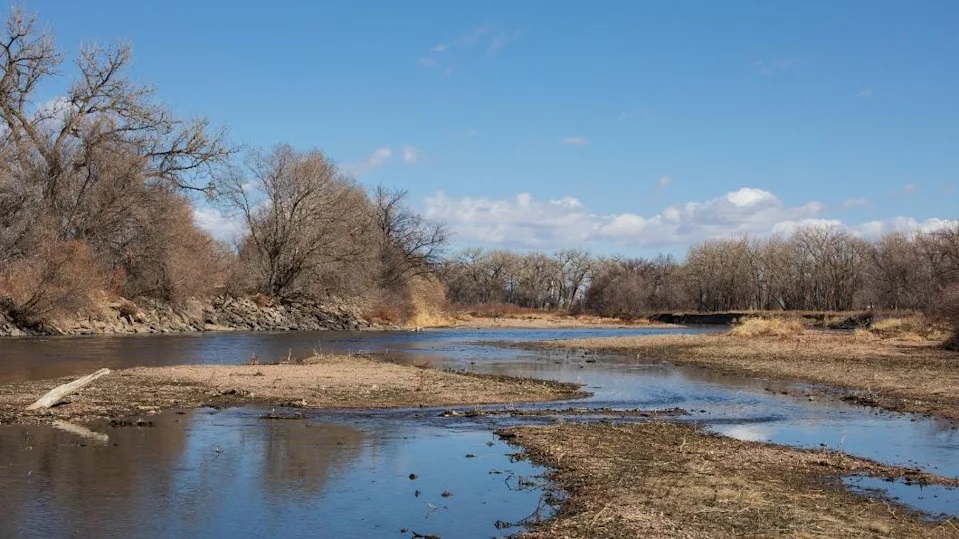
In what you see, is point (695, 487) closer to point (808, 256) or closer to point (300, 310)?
point (300, 310)

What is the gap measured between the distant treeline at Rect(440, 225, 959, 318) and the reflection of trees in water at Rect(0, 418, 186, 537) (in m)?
90.3

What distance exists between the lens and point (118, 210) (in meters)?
53.3

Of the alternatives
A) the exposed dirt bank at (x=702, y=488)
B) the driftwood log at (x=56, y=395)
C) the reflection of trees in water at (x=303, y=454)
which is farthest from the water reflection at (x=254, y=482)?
the driftwood log at (x=56, y=395)

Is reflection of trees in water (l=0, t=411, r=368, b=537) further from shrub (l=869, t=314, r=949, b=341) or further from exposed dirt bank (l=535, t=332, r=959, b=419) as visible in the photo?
shrub (l=869, t=314, r=949, b=341)

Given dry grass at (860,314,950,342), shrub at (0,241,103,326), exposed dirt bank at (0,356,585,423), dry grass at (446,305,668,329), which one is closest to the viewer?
exposed dirt bank at (0,356,585,423)

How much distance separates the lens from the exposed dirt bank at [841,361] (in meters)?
22.7

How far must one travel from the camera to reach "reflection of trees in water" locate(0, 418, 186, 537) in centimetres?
879

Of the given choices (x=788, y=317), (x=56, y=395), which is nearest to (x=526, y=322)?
(x=788, y=317)

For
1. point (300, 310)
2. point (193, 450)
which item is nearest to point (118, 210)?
point (300, 310)

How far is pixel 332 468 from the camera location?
11938 millimetres

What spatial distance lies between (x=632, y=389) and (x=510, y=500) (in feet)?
47.8

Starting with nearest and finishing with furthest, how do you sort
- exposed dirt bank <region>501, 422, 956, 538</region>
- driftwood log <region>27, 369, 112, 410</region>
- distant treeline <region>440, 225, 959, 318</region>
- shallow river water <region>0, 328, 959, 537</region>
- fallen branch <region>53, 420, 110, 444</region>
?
exposed dirt bank <region>501, 422, 956, 538</region>, shallow river water <region>0, 328, 959, 537</region>, fallen branch <region>53, 420, 110, 444</region>, driftwood log <region>27, 369, 112, 410</region>, distant treeline <region>440, 225, 959, 318</region>

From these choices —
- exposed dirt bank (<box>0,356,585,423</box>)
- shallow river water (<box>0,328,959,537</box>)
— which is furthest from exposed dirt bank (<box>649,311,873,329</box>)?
shallow river water (<box>0,328,959,537</box>)

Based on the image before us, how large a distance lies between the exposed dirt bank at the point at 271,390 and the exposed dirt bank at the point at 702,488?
226 inches
